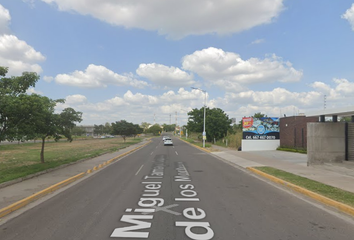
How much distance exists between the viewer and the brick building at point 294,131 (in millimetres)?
25984

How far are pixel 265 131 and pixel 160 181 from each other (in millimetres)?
23672

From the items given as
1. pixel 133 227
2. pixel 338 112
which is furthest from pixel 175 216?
pixel 338 112

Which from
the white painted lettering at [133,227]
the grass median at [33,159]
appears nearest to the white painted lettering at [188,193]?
the white painted lettering at [133,227]

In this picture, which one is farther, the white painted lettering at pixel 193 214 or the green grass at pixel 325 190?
the green grass at pixel 325 190

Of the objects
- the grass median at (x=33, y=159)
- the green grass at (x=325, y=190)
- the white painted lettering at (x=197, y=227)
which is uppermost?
the green grass at (x=325, y=190)

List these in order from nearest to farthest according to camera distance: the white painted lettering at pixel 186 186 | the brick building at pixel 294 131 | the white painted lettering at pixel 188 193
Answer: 1. the white painted lettering at pixel 188 193
2. the white painted lettering at pixel 186 186
3. the brick building at pixel 294 131

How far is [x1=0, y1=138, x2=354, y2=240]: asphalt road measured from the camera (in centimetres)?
514

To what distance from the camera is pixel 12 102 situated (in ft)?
33.3

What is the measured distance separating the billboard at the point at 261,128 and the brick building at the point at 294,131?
1000 mm

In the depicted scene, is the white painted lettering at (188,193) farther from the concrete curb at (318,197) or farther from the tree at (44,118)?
the tree at (44,118)

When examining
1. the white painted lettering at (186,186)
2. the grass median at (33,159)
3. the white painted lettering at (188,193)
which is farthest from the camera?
the grass median at (33,159)

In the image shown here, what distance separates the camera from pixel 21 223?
5.90 metres

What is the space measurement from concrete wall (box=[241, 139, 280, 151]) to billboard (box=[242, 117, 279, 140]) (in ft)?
1.46

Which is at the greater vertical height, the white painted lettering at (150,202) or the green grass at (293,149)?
the green grass at (293,149)
